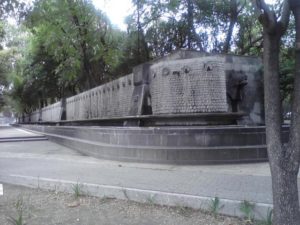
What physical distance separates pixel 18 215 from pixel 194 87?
7.96 meters

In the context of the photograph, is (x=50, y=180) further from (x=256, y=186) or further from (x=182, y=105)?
(x=182, y=105)

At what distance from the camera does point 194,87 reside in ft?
38.9

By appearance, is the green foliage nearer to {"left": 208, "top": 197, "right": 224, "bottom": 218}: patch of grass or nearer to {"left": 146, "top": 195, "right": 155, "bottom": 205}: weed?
{"left": 146, "top": 195, "right": 155, "bottom": 205}: weed

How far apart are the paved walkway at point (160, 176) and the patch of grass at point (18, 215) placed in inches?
41.4

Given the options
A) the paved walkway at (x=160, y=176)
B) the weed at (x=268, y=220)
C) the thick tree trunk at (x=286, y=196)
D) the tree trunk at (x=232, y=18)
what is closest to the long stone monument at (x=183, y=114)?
the paved walkway at (x=160, y=176)

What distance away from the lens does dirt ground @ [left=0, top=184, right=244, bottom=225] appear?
4.64m

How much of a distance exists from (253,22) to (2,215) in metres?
21.2

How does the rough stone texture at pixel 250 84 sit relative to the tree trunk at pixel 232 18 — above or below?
below

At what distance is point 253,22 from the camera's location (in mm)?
23094

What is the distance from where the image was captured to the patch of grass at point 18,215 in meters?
4.39

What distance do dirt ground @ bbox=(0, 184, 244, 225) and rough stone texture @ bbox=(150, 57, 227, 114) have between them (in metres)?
6.58

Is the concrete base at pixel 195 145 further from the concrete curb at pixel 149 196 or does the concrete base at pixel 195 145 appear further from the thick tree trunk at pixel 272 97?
the thick tree trunk at pixel 272 97

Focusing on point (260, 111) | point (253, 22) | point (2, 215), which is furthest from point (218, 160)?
point (253, 22)

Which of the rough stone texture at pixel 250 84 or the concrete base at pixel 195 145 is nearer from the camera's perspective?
the concrete base at pixel 195 145
